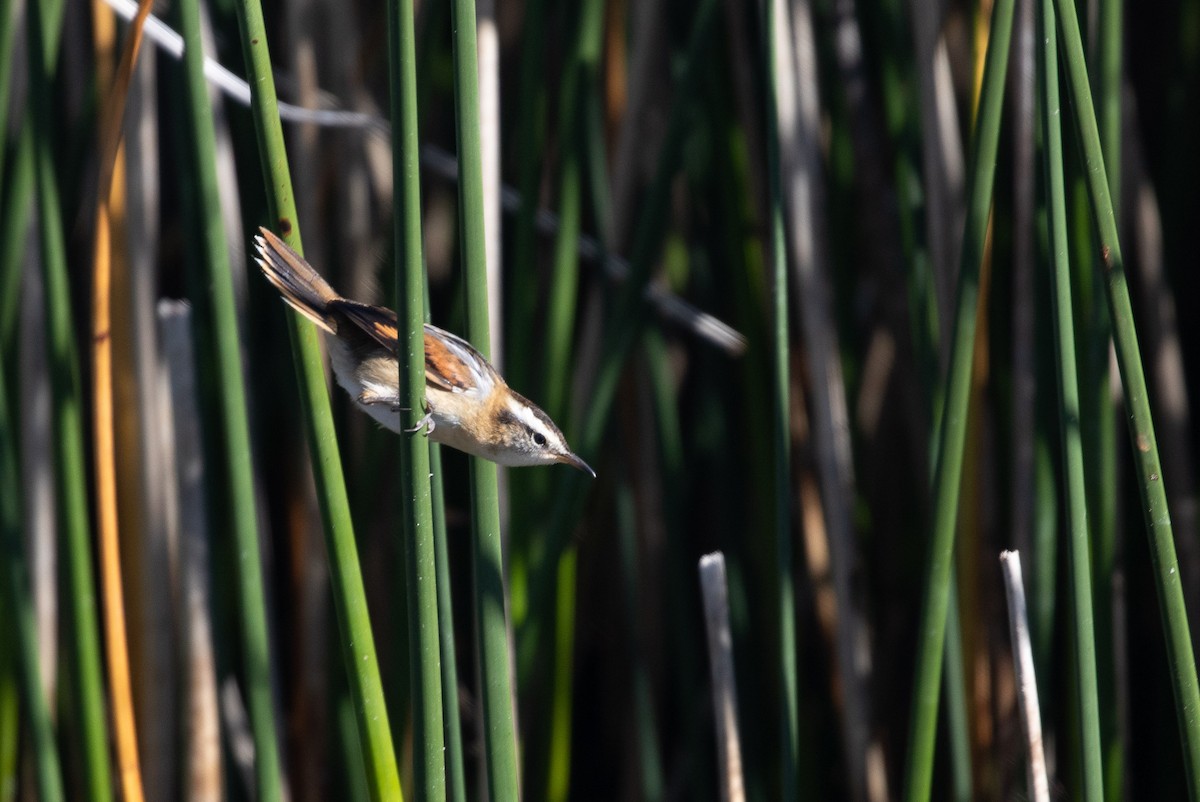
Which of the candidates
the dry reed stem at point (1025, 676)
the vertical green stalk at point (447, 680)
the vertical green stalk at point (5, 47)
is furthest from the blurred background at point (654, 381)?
the vertical green stalk at point (447, 680)

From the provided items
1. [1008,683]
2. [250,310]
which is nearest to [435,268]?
[250,310]

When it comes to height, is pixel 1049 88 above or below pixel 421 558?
above

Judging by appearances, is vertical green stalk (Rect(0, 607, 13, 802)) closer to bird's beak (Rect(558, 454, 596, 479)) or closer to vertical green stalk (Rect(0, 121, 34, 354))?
vertical green stalk (Rect(0, 121, 34, 354))

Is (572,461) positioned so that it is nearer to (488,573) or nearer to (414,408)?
(488,573)

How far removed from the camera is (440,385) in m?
1.89

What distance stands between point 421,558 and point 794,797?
0.76m

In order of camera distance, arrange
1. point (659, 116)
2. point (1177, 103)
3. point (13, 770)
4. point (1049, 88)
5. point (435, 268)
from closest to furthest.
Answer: point (1049, 88)
point (13, 770)
point (1177, 103)
point (659, 116)
point (435, 268)

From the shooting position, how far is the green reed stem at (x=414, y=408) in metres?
1.07

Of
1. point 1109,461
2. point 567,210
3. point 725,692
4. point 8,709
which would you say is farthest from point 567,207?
point 8,709

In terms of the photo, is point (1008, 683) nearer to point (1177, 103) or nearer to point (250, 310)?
point (1177, 103)

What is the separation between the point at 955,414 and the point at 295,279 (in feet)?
2.87

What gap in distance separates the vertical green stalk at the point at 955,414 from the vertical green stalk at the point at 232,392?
808 millimetres

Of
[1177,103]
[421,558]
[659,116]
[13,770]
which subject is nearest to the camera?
[421,558]

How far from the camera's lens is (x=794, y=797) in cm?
164
